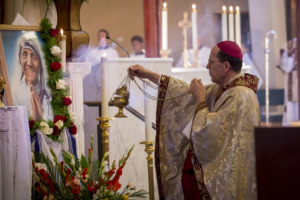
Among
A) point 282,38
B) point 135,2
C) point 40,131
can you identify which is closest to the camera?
point 40,131

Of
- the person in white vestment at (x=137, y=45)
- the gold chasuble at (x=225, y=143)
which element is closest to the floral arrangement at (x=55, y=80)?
the gold chasuble at (x=225, y=143)

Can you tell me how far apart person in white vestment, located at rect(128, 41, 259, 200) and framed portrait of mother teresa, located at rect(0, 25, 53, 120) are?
35.6 inches

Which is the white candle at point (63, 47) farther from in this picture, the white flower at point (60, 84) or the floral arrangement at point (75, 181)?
the floral arrangement at point (75, 181)

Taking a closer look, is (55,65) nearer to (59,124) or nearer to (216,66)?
(59,124)

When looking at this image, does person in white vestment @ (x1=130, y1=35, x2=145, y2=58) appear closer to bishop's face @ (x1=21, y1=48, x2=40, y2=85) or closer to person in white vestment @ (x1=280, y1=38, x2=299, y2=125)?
person in white vestment @ (x1=280, y1=38, x2=299, y2=125)

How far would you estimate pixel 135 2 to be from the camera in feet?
39.2

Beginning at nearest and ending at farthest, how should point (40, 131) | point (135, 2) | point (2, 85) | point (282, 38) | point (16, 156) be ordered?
point (16, 156)
point (2, 85)
point (40, 131)
point (135, 2)
point (282, 38)

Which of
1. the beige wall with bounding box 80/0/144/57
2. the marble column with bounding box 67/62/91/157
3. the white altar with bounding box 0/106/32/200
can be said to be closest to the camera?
the white altar with bounding box 0/106/32/200

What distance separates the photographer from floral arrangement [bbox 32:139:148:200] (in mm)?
3777

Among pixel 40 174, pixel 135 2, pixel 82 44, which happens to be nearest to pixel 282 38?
pixel 135 2

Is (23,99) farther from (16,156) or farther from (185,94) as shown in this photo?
(185,94)

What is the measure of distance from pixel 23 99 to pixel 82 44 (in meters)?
0.79

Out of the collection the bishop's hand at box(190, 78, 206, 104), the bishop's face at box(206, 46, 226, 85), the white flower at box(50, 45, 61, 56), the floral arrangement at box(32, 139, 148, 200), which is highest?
the white flower at box(50, 45, 61, 56)

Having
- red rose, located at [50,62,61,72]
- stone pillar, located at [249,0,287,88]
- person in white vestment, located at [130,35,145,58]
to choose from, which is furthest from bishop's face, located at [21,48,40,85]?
stone pillar, located at [249,0,287,88]
